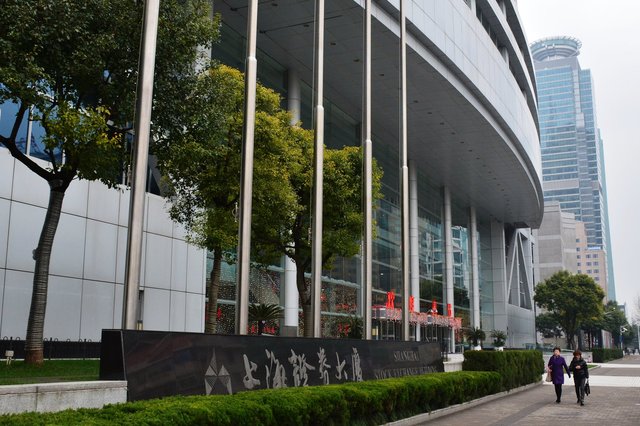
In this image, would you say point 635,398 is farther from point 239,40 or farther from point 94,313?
point 239,40

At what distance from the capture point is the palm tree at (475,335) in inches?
1913

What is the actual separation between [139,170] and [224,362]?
300 centimetres

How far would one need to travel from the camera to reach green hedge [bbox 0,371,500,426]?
6438 millimetres

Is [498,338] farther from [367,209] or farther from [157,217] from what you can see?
[367,209]

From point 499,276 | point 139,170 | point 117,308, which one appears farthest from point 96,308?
point 499,276

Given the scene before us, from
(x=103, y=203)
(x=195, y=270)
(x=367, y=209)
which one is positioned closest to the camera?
(x=367, y=209)

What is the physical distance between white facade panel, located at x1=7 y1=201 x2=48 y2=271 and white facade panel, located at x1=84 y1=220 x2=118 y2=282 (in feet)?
5.54

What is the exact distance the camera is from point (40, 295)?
11.4 m

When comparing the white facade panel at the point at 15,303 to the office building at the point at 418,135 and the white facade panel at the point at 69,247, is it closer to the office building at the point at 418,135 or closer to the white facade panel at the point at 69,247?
the office building at the point at 418,135

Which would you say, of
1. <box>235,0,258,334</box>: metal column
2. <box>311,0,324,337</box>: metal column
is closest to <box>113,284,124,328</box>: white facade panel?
<box>311,0,324,337</box>: metal column

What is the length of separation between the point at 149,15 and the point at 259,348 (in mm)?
5476

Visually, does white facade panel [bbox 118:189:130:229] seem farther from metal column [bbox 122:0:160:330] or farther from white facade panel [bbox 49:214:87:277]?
metal column [bbox 122:0:160:330]

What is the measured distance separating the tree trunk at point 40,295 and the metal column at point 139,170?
10.1 ft

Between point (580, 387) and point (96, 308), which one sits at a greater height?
point (96, 308)
